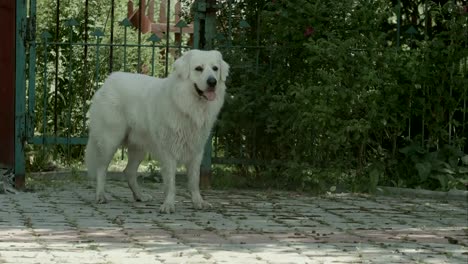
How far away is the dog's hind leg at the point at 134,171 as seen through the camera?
31.7 ft

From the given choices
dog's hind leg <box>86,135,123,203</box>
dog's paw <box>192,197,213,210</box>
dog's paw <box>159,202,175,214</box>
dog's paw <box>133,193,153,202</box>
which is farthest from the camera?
dog's paw <box>133,193,153,202</box>

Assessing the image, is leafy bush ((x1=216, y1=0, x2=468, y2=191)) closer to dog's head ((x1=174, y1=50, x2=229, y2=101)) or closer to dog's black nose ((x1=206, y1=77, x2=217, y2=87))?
dog's head ((x1=174, y1=50, x2=229, y2=101))

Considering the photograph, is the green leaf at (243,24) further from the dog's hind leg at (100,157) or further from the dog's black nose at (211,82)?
the dog's black nose at (211,82)

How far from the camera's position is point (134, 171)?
9688mm

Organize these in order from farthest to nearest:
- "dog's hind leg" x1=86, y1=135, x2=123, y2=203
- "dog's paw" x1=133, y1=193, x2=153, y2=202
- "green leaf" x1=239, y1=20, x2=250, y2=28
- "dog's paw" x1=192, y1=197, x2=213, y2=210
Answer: "green leaf" x1=239, y1=20, x2=250, y2=28, "dog's paw" x1=133, y1=193, x2=153, y2=202, "dog's hind leg" x1=86, y1=135, x2=123, y2=203, "dog's paw" x1=192, y1=197, x2=213, y2=210

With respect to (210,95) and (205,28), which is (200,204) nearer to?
(210,95)

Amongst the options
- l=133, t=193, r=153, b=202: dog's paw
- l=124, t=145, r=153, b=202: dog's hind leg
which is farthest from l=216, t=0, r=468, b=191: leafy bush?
l=133, t=193, r=153, b=202: dog's paw

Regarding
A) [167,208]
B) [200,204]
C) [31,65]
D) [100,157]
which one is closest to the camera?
[167,208]

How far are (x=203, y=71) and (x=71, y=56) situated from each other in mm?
2849

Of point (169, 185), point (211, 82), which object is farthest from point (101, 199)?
point (211, 82)

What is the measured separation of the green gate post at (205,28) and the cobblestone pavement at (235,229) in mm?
552

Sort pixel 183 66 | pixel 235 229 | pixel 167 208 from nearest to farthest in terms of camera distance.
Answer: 1. pixel 235 229
2. pixel 167 208
3. pixel 183 66

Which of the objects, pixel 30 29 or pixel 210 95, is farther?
pixel 30 29

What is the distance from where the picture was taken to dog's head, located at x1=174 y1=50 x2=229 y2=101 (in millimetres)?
8742
